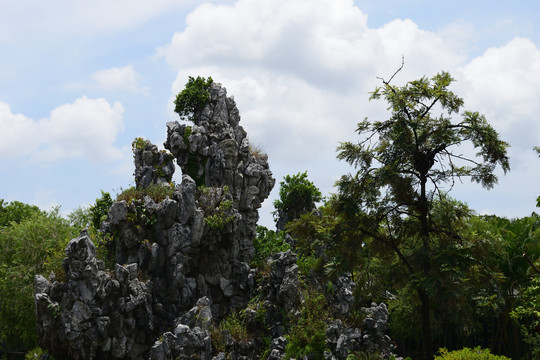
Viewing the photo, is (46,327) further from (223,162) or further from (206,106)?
(206,106)

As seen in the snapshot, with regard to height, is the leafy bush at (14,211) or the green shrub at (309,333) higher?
the leafy bush at (14,211)

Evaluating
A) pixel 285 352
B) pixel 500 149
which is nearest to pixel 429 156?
pixel 500 149

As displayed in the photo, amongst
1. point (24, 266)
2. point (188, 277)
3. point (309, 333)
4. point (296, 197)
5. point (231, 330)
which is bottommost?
point (309, 333)

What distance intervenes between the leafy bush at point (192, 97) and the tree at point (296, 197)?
8.25m

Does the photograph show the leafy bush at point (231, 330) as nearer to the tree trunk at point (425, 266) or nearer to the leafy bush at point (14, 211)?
the tree trunk at point (425, 266)

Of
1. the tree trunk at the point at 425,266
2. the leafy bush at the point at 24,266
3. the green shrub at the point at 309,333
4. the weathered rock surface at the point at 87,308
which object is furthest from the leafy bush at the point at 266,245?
the tree trunk at the point at 425,266

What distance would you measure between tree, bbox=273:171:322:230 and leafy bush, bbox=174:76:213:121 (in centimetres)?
825

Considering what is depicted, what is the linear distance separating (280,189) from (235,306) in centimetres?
1073

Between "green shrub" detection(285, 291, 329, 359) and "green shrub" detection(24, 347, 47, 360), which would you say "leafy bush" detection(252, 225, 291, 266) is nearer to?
"green shrub" detection(285, 291, 329, 359)

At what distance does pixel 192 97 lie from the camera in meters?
31.0

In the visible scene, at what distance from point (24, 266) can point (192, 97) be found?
12.9 m

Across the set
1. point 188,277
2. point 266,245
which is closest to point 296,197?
point 266,245

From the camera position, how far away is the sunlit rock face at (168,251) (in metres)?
23.0

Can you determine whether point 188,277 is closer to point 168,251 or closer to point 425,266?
point 168,251
